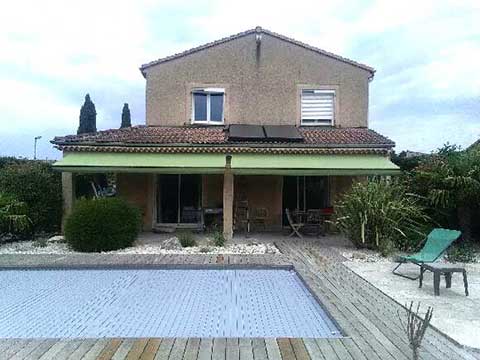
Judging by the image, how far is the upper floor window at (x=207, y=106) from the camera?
3175 centimetres

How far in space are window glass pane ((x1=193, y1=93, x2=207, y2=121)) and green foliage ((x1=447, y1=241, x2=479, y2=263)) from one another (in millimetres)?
18561

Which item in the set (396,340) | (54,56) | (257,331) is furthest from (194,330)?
(54,56)

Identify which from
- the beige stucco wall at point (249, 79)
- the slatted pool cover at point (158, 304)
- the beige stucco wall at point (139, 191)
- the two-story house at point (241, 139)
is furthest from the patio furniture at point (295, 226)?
the beige stucco wall at point (139, 191)

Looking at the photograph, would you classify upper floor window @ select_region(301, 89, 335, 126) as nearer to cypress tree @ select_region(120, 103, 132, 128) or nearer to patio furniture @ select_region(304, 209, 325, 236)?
patio furniture @ select_region(304, 209, 325, 236)

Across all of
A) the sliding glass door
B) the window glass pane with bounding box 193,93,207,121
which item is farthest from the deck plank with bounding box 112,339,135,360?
the window glass pane with bounding box 193,93,207,121

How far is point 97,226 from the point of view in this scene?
2092cm

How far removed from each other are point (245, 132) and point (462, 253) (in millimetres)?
14143

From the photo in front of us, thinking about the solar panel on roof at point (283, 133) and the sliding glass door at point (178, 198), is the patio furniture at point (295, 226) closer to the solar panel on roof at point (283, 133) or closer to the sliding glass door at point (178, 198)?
the solar panel on roof at point (283, 133)

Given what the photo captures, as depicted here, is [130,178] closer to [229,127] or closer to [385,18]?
[229,127]

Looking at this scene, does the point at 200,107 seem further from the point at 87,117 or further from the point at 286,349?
the point at 87,117

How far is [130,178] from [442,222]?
1938 cm

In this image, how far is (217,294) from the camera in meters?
14.4

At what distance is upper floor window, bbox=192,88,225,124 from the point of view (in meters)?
31.8

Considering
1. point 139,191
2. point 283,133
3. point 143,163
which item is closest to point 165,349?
point 143,163
